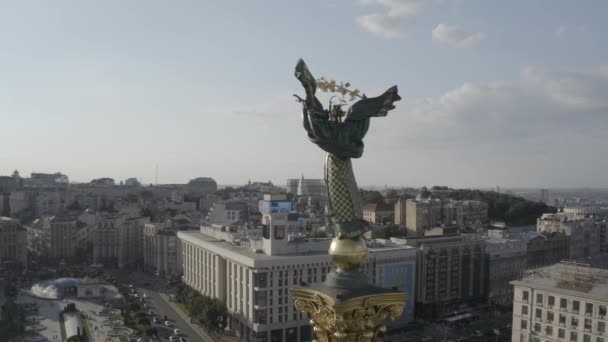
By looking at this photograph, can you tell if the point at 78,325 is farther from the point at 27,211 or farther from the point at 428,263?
the point at 27,211

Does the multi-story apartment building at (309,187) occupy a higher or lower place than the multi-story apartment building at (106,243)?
higher

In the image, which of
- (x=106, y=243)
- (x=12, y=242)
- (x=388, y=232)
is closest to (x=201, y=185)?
(x=106, y=243)

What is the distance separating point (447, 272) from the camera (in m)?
44.9

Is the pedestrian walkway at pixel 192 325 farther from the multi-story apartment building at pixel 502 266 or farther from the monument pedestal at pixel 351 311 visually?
the monument pedestal at pixel 351 311

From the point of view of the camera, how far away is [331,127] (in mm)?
6613

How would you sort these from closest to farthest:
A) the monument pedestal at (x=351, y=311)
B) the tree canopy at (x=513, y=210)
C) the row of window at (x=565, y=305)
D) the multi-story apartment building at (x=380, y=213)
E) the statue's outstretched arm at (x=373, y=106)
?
the monument pedestal at (x=351, y=311) → the statue's outstretched arm at (x=373, y=106) → the row of window at (x=565, y=305) → the multi-story apartment building at (x=380, y=213) → the tree canopy at (x=513, y=210)

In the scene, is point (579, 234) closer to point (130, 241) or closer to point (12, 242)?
point (130, 241)

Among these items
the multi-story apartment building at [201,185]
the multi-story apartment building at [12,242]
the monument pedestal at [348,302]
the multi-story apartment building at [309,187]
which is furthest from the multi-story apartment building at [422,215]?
the multi-story apartment building at [201,185]

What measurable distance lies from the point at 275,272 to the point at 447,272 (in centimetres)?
1798

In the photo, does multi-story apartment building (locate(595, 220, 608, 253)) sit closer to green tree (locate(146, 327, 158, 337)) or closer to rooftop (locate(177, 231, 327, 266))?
rooftop (locate(177, 231, 327, 266))

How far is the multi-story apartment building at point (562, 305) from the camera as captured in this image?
87.6 ft

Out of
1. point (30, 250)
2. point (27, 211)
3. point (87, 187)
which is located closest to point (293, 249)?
point (30, 250)

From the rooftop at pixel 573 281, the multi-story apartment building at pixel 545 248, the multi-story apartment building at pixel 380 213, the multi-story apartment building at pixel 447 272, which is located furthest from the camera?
the multi-story apartment building at pixel 380 213

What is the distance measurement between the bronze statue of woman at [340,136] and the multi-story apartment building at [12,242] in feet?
207
